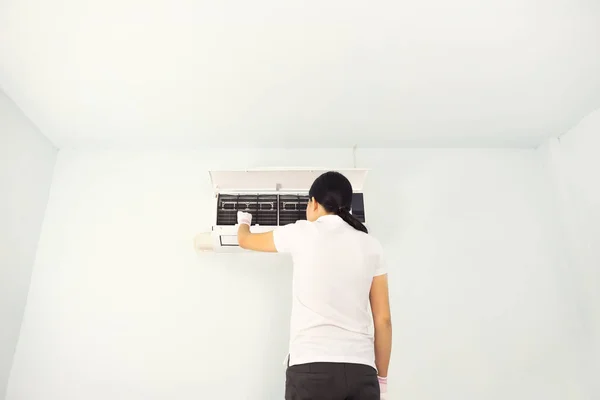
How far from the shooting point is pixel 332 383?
43.0 inches

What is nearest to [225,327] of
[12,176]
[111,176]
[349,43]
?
[111,176]

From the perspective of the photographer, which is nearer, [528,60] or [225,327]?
[528,60]

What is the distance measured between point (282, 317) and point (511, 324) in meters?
1.07

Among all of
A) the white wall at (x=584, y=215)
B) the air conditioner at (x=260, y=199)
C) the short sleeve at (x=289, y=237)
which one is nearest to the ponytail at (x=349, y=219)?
the short sleeve at (x=289, y=237)

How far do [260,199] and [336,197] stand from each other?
54 centimetres

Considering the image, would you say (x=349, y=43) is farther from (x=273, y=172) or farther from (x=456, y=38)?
(x=273, y=172)

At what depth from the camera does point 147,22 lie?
4.31 ft

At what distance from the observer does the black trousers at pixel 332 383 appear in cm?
109

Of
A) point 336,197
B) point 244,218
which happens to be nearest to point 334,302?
point 336,197

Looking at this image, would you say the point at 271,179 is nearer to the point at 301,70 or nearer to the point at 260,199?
the point at 260,199

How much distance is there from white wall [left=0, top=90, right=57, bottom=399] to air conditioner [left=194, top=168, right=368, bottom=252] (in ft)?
2.66

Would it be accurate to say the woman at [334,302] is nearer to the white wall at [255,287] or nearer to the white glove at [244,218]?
the white glove at [244,218]

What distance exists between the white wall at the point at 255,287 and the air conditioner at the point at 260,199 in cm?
22

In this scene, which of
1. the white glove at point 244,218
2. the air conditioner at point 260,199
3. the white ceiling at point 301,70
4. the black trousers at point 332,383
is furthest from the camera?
the air conditioner at point 260,199
